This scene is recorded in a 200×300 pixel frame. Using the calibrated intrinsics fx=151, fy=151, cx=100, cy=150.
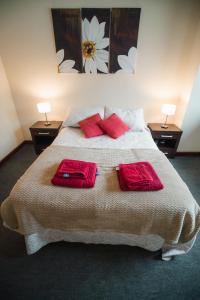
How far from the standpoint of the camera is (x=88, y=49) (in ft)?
7.88

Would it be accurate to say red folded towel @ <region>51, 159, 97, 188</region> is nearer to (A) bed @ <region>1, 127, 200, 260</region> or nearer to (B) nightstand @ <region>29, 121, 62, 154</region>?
(A) bed @ <region>1, 127, 200, 260</region>

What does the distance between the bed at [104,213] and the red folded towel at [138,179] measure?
47 mm

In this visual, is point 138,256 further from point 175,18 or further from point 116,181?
point 175,18

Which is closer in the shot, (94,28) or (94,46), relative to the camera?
(94,28)

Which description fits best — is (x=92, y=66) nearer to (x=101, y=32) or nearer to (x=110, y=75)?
(x=110, y=75)

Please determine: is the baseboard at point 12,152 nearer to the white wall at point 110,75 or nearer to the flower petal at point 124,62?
the white wall at point 110,75

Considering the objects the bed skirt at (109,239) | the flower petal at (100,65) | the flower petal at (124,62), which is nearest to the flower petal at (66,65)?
the flower petal at (100,65)

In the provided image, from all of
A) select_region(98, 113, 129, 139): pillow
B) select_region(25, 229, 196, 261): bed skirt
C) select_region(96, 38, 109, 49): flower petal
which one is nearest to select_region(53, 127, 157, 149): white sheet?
select_region(98, 113, 129, 139): pillow

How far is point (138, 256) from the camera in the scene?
1348 mm

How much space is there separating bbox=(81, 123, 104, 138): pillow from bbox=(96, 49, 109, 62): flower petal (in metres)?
1.10

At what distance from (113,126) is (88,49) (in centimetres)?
131

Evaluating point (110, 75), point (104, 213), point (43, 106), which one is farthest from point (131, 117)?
point (104, 213)

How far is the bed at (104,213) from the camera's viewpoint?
112 cm

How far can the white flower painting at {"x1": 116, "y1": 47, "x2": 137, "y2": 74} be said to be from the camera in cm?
240
